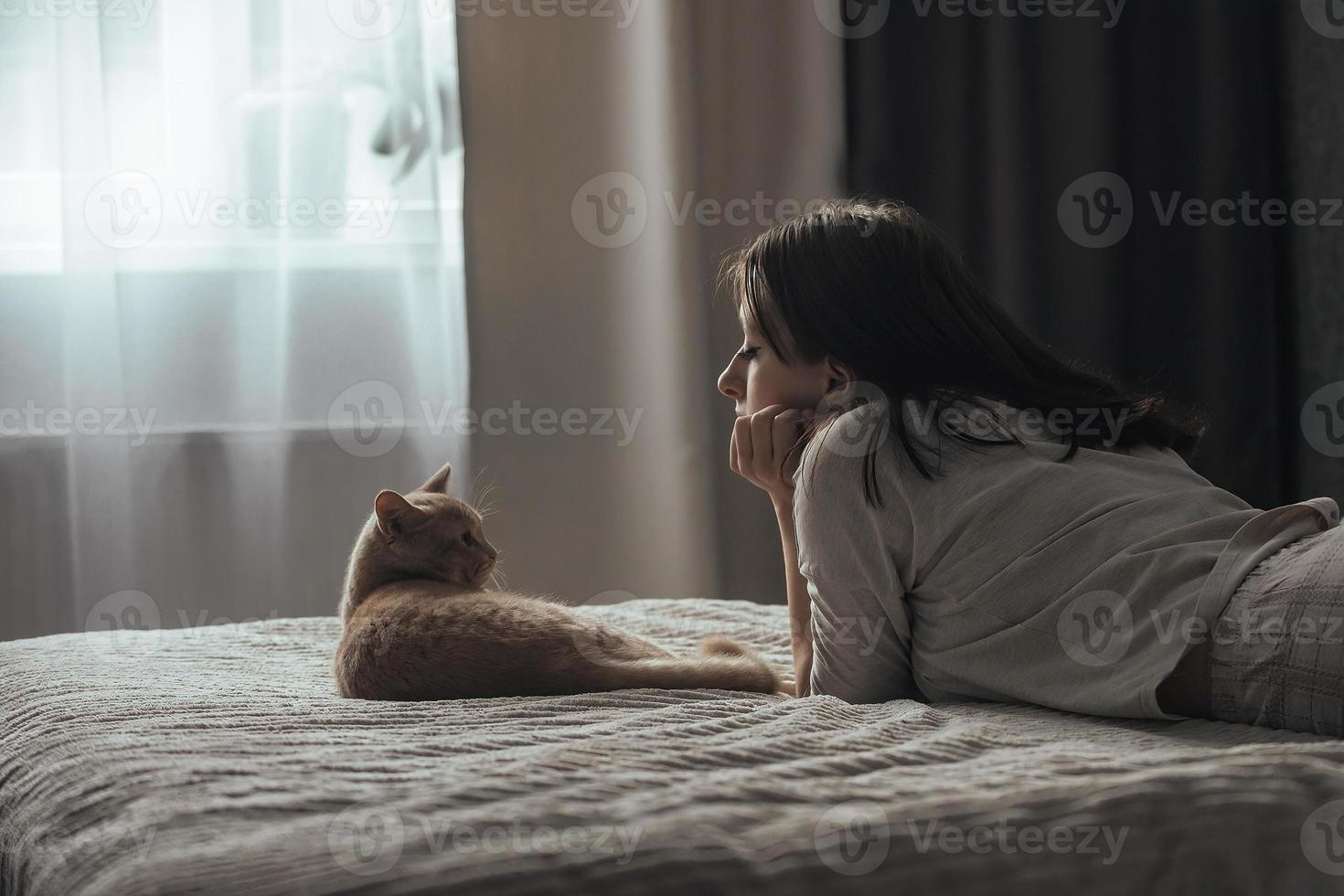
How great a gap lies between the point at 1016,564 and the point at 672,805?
0.48 meters

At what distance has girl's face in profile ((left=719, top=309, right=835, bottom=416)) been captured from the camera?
1.21 m

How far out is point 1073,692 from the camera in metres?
0.92

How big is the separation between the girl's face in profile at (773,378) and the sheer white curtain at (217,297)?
1.49 meters

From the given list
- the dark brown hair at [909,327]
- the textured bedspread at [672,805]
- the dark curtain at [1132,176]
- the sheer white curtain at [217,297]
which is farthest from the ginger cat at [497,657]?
the dark curtain at [1132,176]

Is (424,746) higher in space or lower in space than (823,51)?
lower

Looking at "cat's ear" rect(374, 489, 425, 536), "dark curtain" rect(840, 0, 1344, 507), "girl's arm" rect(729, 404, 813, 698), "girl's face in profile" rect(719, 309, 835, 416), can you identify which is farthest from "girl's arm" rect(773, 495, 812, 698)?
"dark curtain" rect(840, 0, 1344, 507)

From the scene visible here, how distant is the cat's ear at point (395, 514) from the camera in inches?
50.2

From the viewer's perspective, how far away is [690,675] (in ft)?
3.32

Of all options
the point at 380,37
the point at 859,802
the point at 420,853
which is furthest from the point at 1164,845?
the point at 380,37

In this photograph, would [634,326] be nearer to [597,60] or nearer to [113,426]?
[597,60]

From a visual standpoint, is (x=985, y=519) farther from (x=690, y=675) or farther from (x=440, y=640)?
(x=440, y=640)

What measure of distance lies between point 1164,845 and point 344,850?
0.43 metres

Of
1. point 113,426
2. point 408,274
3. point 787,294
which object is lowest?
point 113,426

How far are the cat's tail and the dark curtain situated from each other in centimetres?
195
